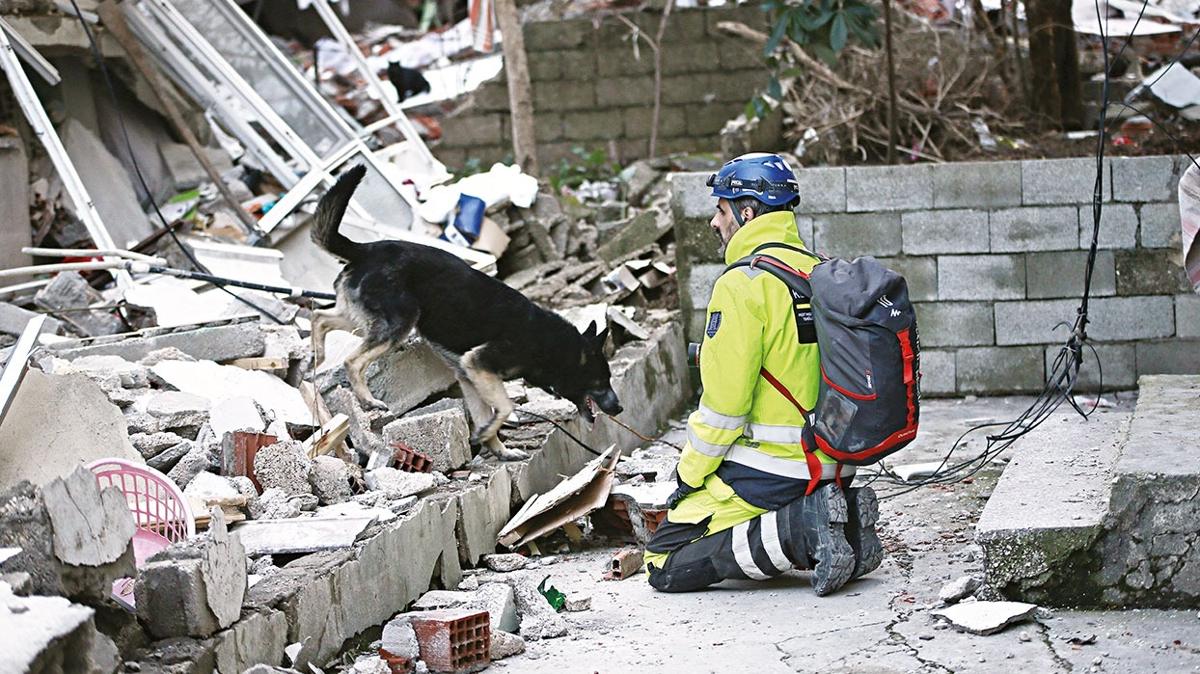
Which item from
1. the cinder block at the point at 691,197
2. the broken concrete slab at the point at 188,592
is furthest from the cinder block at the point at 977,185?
the broken concrete slab at the point at 188,592

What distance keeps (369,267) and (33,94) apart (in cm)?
355

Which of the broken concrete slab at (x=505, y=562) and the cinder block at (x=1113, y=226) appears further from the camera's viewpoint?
the cinder block at (x=1113, y=226)

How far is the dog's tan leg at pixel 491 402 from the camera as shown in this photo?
21.1 feet

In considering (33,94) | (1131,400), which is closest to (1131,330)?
(1131,400)

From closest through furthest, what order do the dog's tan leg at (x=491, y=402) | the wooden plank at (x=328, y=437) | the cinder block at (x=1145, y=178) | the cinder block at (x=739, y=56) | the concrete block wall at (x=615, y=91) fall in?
the wooden plank at (x=328, y=437) < the dog's tan leg at (x=491, y=402) < the cinder block at (x=1145, y=178) < the cinder block at (x=739, y=56) < the concrete block wall at (x=615, y=91)

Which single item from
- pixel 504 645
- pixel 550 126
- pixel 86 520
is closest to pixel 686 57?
pixel 550 126

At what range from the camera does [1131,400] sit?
823cm

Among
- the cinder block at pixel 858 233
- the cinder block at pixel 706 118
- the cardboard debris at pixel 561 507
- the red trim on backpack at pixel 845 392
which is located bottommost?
the cardboard debris at pixel 561 507

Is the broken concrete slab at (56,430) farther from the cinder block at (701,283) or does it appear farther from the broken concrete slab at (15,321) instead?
the cinder block at (701,283)

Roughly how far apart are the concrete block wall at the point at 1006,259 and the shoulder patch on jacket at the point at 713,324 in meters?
3.95

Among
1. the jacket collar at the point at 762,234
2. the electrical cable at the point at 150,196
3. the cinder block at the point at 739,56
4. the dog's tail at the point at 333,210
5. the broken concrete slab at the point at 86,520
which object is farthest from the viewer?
the cinder block at the point at 739,56

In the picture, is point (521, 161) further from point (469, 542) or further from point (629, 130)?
point (469, 542)

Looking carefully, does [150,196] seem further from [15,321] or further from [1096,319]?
[1096,319]

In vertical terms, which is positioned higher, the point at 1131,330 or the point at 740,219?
the point at 740,219
